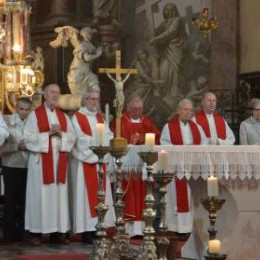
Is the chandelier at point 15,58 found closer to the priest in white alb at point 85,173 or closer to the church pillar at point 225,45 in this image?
the church pillar at point 225,45

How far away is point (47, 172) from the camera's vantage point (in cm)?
1095

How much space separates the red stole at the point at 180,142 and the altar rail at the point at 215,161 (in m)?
2.34

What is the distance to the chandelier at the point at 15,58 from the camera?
15773 mm

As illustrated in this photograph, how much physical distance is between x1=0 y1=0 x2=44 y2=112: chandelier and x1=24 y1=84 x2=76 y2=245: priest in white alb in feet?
15.0

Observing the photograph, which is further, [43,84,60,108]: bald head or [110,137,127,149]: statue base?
[43,84,60,108]: bald head

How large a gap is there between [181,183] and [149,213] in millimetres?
4413

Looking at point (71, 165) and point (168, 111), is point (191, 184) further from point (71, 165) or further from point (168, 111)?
point (168, 111)

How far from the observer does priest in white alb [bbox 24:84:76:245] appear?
35.7ft

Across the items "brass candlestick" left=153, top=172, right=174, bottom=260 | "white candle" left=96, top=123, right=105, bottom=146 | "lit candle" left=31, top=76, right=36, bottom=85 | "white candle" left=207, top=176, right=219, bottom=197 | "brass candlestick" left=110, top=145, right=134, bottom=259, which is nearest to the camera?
"white candle" left=207, top=176, right=219, bottom=197

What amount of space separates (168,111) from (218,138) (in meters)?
7.17

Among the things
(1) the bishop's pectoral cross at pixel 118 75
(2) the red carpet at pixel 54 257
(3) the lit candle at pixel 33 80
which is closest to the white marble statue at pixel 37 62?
(3) the lit candle at pixel 33 80

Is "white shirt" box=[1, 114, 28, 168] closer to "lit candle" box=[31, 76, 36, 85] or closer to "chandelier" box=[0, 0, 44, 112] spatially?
"chandelier" box=[0, 0, 44, 112]

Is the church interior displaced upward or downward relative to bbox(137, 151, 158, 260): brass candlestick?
upward

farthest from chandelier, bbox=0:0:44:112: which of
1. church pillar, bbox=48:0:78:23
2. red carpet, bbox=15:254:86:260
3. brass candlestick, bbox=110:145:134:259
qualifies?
brass candlestick, bbox=110:145:134:259
